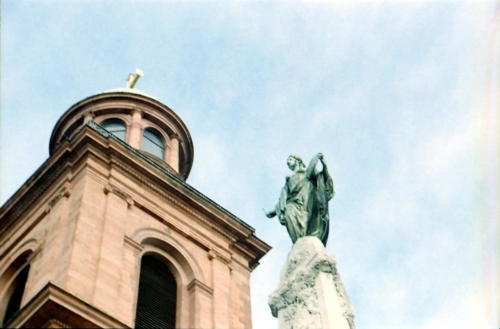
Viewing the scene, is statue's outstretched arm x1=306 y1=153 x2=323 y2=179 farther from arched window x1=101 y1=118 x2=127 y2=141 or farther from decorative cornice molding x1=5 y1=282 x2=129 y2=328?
arched window x1=101 y1=118 x2=127 y2=141

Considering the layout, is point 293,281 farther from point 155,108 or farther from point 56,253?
point 155,108

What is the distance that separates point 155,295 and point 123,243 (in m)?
1.64

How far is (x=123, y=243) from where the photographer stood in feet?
73.7

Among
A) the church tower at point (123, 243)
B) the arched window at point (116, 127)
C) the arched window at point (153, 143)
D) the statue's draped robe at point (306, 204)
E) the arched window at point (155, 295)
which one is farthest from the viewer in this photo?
the arched window at point (153, 143)

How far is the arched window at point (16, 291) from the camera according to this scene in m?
22.6

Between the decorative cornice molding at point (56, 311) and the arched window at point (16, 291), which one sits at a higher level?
the arched window at point (16, 291)

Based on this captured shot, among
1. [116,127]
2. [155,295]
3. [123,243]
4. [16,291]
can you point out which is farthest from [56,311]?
[116,127]

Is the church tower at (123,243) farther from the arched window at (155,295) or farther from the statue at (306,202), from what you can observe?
the statue at (306,202)

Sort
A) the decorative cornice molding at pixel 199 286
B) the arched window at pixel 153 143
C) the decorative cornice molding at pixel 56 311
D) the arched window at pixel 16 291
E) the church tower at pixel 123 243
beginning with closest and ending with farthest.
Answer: the decorative cornice molding at pixel 56 311, the church tower at pixel 123 243, the arched window at pixel 16 291, the decorative cornice molding at pixel 199 286, the arched window at pixel 153 143

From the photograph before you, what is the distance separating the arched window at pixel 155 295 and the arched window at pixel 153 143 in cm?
646

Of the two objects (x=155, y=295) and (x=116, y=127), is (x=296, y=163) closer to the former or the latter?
(x=155, y=295)

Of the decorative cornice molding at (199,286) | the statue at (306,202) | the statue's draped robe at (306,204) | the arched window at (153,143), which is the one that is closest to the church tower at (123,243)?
the decorative cornice molding at (199,286)

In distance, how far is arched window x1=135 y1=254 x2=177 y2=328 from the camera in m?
22.0

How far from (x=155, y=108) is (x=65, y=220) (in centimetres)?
914
